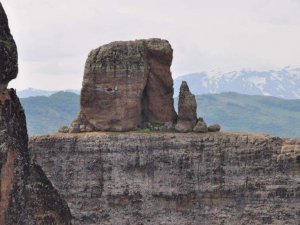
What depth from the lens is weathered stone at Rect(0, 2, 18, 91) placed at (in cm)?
1361

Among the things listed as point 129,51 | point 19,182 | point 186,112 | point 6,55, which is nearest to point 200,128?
point 186,112

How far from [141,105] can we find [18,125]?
54996 mm

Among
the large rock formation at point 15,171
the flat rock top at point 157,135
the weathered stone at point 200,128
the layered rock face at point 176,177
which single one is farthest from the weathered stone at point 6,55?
the weathered stone at point 200,128

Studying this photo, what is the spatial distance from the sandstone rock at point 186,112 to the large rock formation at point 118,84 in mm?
1840

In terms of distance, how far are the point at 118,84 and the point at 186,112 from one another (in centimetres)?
590

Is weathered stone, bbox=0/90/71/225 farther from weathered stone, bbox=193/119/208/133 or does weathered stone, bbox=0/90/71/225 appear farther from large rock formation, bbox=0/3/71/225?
weathered stone, bbox=193/119/208/133

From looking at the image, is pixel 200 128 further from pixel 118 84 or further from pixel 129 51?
pixel 129 51

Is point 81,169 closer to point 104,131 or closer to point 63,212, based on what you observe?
point 104,131

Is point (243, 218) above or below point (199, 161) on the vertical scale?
below

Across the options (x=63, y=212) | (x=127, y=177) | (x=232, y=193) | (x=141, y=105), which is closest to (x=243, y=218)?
(x=232, y=193)

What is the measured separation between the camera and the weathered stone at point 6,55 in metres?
13.6

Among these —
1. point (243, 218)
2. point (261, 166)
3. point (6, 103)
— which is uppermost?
point (6, 103)

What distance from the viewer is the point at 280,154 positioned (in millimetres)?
60938

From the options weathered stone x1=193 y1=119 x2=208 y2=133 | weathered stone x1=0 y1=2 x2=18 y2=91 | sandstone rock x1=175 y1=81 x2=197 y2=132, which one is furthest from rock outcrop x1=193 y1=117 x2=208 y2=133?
weathered stone x1=0 y1=2 x2=18 y2=91
